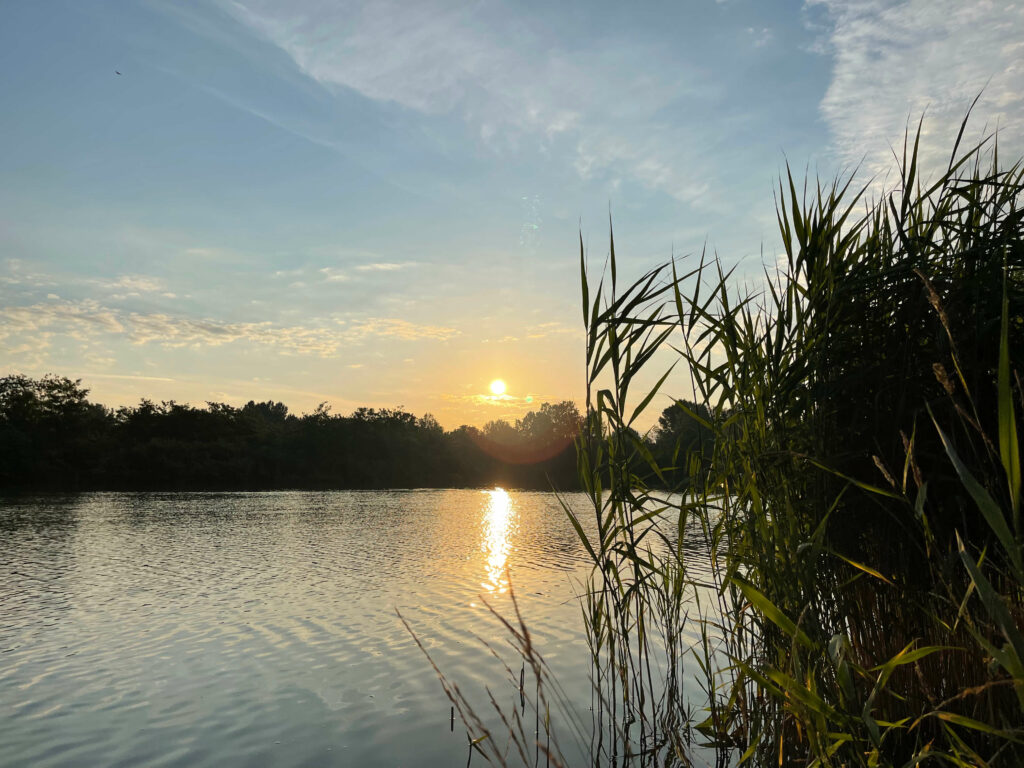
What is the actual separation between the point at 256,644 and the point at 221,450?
54829 mm

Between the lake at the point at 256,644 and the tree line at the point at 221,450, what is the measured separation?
27.0 meters

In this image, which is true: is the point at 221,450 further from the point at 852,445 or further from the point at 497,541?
the point at 852,445

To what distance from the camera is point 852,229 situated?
3.76m

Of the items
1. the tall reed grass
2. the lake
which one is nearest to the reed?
the tall reed grass

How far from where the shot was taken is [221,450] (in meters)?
58.4

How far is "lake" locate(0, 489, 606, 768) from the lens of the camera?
211 inches

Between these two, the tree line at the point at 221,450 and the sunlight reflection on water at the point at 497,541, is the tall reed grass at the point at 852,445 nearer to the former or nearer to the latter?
the sunlight reflection on water at the point at 497,541

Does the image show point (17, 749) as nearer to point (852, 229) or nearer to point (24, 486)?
point (852, 229)

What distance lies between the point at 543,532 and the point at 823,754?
20.1 meters

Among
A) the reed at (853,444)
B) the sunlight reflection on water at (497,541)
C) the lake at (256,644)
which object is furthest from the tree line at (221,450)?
the reed at (853,444)

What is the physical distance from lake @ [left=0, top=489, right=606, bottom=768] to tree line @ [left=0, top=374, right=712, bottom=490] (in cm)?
2704

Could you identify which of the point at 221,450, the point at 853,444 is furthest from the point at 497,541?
the point at 221,450

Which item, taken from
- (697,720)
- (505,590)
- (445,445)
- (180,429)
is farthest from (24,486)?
(697,720)

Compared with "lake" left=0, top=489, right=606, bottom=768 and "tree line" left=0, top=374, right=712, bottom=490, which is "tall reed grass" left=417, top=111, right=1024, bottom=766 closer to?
"lake" left=0, top=489, right=606, bottom=768
